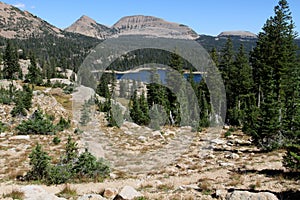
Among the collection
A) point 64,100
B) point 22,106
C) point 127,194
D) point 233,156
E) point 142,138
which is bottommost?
point 142,138

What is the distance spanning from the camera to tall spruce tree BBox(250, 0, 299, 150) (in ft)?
81.0

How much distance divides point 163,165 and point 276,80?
1876cm

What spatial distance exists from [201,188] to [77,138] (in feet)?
67.7

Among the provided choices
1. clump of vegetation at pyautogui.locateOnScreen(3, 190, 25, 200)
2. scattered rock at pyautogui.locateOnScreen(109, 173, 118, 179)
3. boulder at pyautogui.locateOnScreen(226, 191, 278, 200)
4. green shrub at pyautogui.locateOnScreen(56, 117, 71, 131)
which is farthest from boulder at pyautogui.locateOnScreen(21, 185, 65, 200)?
green shrub at pyautogui.locateOnScreen(56, 117, 71, 131)

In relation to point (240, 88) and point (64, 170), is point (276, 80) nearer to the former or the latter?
point (240, 88)

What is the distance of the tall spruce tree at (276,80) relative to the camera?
24.7 meters

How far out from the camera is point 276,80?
33688mm

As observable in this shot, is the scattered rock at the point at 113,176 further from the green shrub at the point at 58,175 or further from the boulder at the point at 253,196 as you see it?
the boulder at the point at 253,196

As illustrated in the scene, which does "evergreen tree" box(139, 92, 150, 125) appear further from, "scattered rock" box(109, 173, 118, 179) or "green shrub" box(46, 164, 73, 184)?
"green shrub" box(46, 164, 73, 184)

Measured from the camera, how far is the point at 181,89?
153ft

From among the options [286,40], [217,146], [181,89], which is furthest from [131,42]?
[286,40]

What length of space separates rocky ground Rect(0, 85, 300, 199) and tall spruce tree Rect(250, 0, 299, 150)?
1922 mm

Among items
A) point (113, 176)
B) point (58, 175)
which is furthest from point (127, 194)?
point (113, 176)

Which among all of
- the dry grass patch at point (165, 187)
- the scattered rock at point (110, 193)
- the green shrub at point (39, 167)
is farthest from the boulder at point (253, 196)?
the green shrub at point (39, 167)
